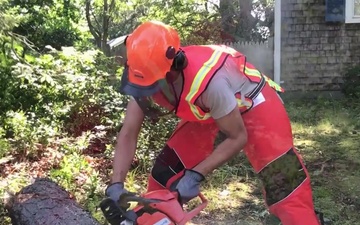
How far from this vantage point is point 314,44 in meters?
10.3

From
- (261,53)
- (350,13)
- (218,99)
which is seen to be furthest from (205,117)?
(261,53)

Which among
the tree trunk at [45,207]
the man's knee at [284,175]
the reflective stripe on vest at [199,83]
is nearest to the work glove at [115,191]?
the reflective stripe on vest at [199,83]

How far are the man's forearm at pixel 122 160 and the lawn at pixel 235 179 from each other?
1615 mm

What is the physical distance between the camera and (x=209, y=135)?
115 inches

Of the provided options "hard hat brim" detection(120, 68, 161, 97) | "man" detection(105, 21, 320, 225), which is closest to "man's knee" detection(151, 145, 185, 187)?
"man" detection(105, 21, 320, 225)

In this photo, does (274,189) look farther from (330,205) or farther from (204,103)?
(330,205)

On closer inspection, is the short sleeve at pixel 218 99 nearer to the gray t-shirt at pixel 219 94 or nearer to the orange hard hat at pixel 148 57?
the gray t-shirt at pixel 219 94

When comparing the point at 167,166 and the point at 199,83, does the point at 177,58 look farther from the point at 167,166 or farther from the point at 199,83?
the point at 167,166

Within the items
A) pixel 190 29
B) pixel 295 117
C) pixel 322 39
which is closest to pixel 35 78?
pixel 295 117

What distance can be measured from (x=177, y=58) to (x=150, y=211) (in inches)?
28.1

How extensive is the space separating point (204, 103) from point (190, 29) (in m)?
11.4

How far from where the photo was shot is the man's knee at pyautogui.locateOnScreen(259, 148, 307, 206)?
2.76 m

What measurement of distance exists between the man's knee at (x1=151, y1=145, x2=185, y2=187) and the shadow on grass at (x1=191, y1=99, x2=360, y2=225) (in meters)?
1.43

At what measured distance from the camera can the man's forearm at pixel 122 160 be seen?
271 cm
